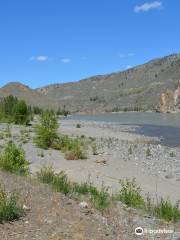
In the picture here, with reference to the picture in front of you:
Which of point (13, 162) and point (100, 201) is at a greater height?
point (13, 162)

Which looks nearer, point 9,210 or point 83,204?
point 9,210

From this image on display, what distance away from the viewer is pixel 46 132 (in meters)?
30.0

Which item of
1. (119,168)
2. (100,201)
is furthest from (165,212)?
(119,168)

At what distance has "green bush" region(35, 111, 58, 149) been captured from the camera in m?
29.2

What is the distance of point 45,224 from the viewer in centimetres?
905

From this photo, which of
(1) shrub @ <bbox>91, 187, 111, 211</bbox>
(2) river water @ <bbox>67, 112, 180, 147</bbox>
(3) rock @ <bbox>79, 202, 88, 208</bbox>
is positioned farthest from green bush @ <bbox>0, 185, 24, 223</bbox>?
(2) river water @ <bbox>67, 112, 180, 147</bbox>

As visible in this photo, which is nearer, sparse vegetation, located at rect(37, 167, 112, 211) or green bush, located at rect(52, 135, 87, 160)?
sparse vegetation, located at rect(37, 167, 112, 211)

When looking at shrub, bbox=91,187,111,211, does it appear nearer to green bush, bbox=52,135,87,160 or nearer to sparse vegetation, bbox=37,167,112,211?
sparse vegetation, bbox=37,167,112,211

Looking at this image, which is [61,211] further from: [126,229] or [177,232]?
[177,232]

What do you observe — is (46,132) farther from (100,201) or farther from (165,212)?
(165,212)

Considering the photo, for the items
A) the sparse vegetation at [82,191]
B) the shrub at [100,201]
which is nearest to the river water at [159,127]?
the sparse vegetation at [82,191]

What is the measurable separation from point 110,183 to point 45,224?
28.1ft

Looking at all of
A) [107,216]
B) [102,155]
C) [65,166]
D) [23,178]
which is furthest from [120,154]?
[107,216]

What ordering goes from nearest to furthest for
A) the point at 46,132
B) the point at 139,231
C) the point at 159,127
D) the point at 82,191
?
the point at 139,231, the point at 82,191, the point at 46,132, the point at 159,127
